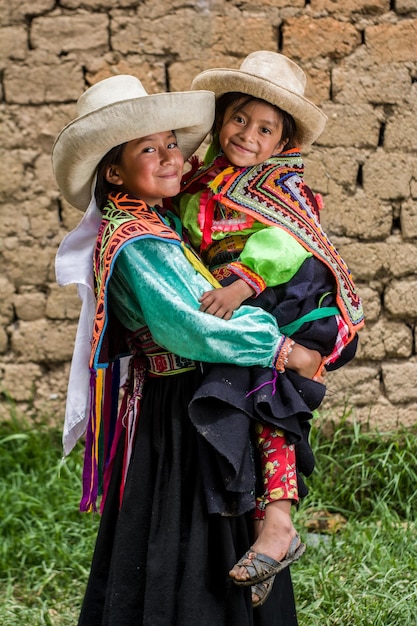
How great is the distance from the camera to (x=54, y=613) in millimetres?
3564

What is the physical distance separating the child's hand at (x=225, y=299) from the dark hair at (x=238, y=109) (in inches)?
23.3

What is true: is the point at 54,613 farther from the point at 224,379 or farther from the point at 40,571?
the point at 224,379

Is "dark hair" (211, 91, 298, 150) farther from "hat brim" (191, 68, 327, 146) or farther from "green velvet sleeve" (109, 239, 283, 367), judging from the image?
"green velvet sleeve" (109, 239, 283, 367)

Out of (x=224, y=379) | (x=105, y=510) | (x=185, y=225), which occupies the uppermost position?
(x=185, y=225)

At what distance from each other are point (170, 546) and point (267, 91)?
4.33 feet

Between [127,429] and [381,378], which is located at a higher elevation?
[127,429]

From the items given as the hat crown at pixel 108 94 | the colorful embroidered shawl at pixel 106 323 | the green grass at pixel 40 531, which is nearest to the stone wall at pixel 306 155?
the green grass at pixel 40 531

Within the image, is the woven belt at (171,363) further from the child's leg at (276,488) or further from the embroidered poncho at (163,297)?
the child's leg at (276,488)

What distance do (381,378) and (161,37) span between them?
80.9 inches

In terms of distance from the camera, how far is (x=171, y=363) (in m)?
2.55

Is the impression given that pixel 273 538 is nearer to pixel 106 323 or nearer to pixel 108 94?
pixel 106 323

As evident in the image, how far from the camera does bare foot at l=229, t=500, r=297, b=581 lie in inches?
90.0

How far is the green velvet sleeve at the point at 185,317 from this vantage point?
2305 millimetres

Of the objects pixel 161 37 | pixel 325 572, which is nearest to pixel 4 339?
pixel 161 37
